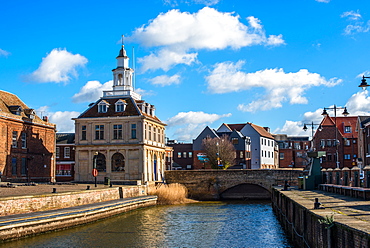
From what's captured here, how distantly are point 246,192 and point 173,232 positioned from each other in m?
33.3

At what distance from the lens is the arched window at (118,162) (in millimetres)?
53916

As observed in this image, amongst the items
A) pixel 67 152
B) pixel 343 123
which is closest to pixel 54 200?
pixel 67 152

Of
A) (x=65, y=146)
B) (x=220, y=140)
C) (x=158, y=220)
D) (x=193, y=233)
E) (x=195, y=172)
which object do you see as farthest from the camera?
(x=220, y=140)

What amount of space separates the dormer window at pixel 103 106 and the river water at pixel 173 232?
20.4 m

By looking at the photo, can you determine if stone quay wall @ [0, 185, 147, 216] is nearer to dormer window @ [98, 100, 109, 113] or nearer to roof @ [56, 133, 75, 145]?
dormer window @ [98, 100, 109, 113]

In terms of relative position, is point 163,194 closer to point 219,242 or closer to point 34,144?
point 34,144

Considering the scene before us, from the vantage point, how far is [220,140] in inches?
3174

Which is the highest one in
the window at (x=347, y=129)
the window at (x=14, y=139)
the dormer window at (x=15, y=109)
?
the dormer window at (x=15, y=109)

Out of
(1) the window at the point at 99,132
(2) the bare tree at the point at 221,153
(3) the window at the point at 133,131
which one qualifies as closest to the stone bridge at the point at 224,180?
(3) the window at the point at 133,131

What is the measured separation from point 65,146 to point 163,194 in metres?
24.0

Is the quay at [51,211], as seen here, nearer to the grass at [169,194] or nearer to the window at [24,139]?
the grass at [169,194]

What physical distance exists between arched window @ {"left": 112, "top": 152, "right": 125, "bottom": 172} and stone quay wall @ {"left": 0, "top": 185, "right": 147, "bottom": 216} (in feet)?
32.1

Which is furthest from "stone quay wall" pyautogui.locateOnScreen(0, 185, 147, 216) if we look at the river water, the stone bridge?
the stone bridge

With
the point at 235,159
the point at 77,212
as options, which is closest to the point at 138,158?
the point at 77,212
